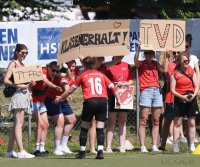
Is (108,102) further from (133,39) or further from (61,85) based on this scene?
(133,39)

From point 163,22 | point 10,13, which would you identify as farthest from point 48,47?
point 10,13

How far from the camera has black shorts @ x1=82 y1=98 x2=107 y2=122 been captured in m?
15.9

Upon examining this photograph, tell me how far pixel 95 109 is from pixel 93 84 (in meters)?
0.42

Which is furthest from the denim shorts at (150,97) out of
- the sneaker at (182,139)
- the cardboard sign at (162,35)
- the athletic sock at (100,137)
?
the athletic sock at (100,137)

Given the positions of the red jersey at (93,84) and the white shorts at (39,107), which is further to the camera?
the white shorts at (39,107)

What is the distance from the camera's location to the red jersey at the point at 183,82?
17344 millimetres

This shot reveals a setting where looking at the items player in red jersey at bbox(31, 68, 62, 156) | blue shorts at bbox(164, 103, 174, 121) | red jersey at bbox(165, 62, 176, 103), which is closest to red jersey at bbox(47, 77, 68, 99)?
player in red jersey at bbox(31, 68, 62, 156)

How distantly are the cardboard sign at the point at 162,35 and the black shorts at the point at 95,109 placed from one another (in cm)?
182

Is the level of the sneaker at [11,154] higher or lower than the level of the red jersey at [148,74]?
lower

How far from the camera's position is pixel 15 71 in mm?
16281

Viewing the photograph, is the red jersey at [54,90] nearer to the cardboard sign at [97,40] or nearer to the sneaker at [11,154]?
the cardboard sign at [97,40]

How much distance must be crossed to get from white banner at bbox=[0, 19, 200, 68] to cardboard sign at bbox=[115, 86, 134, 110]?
228cm

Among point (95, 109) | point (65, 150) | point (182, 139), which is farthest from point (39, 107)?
point (182, 139)

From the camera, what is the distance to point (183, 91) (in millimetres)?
17344
